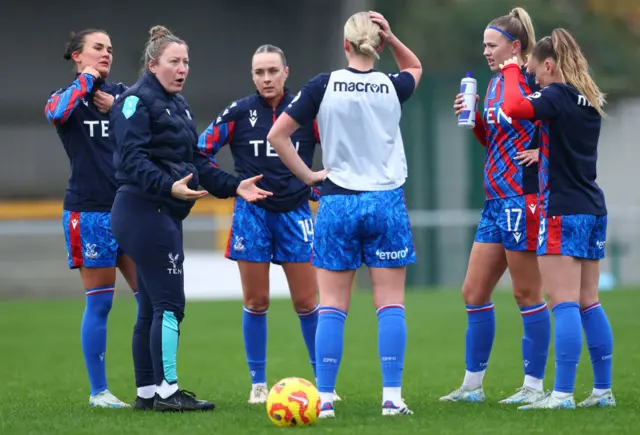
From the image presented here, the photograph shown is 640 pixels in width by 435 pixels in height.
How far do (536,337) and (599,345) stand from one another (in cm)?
48

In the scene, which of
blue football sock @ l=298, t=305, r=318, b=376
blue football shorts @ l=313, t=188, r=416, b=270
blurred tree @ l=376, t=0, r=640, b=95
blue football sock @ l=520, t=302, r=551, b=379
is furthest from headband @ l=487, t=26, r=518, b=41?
blurred tree @ l=376, t=0, r=640, b=95

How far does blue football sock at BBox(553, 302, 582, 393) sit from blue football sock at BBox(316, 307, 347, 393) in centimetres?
114

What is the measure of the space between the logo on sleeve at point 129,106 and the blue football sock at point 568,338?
8.03 feet

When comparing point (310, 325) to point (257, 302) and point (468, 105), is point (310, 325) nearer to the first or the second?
point (257, 302)

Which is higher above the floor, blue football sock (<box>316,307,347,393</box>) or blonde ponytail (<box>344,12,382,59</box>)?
blonde ponytail (<box>344,12,382,59</box>)

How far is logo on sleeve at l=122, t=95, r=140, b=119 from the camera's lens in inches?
231

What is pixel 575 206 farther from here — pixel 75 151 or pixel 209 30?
pixel 209 30

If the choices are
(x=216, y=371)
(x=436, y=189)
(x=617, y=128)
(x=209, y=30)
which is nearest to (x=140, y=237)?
(x=216, y=371)

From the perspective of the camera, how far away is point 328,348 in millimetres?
5559

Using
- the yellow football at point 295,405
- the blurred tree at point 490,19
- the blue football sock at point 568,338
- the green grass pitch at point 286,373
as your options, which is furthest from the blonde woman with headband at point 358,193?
the blurred tree at point 490,19

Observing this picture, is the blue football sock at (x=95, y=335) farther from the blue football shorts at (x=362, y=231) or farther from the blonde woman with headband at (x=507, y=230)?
the blonde woman with headband at (x=507, y=230)

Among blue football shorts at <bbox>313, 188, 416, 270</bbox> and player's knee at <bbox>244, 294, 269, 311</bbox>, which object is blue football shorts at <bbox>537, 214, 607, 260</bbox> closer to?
blue football shorts at <bbox>313, 188, 416, 270</bbox>

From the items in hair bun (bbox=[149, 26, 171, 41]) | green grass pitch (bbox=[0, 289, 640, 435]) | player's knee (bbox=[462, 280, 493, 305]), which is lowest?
green grass pitch (bbox=[0, 289, 640, 435])

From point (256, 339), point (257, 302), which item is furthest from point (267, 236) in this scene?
point (256, 339)
